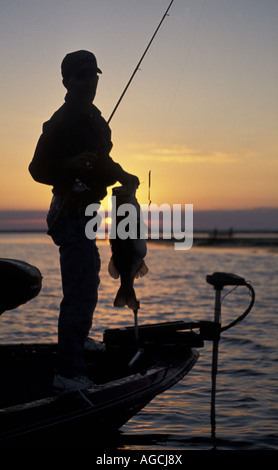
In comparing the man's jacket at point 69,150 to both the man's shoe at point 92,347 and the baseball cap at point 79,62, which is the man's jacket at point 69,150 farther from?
the man's shoe at point 92,347

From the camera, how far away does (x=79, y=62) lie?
4941mm

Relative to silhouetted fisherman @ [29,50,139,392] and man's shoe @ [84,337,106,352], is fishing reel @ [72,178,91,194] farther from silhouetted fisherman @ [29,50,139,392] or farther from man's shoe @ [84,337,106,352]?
man's shoe @ [84,337,106,352]

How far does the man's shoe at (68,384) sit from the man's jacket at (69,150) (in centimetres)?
141

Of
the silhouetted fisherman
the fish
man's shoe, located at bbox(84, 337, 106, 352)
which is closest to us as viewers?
the silhouetted fisherman

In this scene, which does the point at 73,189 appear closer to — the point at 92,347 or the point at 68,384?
the point at 68,384

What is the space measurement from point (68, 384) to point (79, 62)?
2532mm

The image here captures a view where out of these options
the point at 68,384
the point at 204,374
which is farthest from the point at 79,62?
the point at 204,374

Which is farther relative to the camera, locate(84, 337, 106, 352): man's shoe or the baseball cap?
locate(84, 337, 106, 352): man's shoe

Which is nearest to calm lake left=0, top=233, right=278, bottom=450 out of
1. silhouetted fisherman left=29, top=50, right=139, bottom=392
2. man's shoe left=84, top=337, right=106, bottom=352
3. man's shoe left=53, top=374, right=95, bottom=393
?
man's shoe left=84, top=337, right=106, bottom=352

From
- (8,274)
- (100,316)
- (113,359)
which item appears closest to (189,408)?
(113,359)

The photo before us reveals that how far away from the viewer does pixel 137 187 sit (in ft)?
17.0

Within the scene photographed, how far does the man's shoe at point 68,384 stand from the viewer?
16.1 ft

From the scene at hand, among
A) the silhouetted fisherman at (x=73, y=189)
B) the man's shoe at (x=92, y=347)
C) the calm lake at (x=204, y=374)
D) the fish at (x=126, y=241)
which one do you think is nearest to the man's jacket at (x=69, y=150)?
the silhouetted fisherman at (x=73, y=189)

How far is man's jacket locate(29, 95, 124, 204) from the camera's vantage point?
16.0 feet
